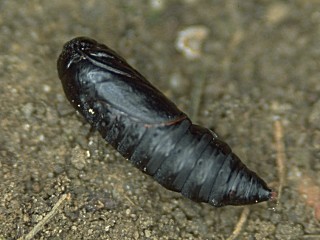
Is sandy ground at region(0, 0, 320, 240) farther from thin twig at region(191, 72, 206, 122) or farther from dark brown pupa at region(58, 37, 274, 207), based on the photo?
dark brown pupa at region(58, 37, 274, 207)

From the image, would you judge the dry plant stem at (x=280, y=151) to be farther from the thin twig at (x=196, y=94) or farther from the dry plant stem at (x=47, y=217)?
the dry plant stem at (x=47, y=217)

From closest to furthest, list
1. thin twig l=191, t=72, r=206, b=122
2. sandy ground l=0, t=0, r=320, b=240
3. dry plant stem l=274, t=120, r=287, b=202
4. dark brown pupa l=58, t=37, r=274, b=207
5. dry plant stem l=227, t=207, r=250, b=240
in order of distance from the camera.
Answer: dark brown pupa l=58, t=37, r=274, b=207
sandy ground l=0, t=0, r=320, b=240
dry plant stem l=227, t=207, r=250, b=240
dry plant stem l=274, t=120, r=287, b=202
thin twig l=191, t=72, r=206, b=122

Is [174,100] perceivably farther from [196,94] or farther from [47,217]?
[47,217]

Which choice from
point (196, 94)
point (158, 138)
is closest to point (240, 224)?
point (158, 138)

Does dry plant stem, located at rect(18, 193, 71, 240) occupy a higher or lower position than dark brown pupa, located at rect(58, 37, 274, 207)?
lower

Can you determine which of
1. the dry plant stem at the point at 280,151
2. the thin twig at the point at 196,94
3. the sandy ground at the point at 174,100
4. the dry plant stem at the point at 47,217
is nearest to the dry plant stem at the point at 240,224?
the sandy ground at the point at 174,100

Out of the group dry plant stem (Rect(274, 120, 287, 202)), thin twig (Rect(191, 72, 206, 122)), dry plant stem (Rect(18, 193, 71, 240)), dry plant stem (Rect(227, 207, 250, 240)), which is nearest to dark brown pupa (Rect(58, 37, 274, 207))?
dry plant stem (Rect(227, 207, 250, 240))
